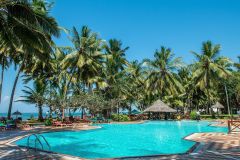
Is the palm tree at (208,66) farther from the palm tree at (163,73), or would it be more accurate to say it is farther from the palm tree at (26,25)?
the palm tree at (26,25)

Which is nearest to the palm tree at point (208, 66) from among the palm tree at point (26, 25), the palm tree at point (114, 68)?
the palm tree at point (114, 68)

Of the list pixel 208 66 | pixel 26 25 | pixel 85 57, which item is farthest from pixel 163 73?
pixel 26 25

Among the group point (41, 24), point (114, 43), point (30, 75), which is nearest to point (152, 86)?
point (114, 43)

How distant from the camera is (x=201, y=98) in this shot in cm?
5181

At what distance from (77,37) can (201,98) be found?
2957 centimetres

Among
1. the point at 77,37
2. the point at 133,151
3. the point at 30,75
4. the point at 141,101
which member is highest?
the point at 77,37

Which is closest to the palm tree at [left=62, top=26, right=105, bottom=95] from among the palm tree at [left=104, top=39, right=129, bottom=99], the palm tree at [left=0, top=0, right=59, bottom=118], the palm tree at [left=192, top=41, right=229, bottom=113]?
the palm tree at [left=104, top=39, right=129, bottom=99]

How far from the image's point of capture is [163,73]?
135 ft

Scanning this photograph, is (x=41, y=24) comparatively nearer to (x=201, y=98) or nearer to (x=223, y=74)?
(x=223, y=74)

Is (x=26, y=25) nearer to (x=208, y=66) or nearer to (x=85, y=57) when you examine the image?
(x=85, y=57)

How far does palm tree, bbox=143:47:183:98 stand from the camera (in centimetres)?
4094

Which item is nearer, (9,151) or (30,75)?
(9,151)

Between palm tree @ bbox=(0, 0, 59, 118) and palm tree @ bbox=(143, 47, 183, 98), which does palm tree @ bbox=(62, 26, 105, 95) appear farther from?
palm tree @ bbox=(0, 0, 59, 118)

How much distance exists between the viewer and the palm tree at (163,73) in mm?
40938
